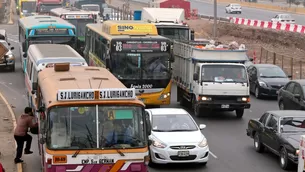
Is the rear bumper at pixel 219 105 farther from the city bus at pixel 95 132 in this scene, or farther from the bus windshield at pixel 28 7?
the bus windshield at pixel 28 7

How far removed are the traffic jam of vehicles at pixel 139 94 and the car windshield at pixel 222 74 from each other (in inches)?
1.5

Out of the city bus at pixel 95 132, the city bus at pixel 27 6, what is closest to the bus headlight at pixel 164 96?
the city bus at pixel 95 132

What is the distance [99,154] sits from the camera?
13.4 m

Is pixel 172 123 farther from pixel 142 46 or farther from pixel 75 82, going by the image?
pixel 142 46

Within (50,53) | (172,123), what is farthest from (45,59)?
(172,123)

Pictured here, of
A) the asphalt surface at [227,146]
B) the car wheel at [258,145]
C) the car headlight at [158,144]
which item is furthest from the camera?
the car wheel at [258,145]

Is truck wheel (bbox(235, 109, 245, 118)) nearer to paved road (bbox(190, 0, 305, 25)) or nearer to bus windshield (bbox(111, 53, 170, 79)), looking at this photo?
bus windshield (bbox(111, 53, 170, 79))

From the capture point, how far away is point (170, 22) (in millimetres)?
39625

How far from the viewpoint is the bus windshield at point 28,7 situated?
7450 cm

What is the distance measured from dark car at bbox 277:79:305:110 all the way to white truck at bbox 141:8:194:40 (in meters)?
10.4

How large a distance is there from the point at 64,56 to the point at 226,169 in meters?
8.28

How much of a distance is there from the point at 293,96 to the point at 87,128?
15.0 metres

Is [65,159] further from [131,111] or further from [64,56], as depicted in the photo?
[64,56]

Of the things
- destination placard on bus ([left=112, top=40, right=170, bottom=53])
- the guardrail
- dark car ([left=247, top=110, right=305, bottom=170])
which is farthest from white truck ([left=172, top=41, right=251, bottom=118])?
the guardrail
